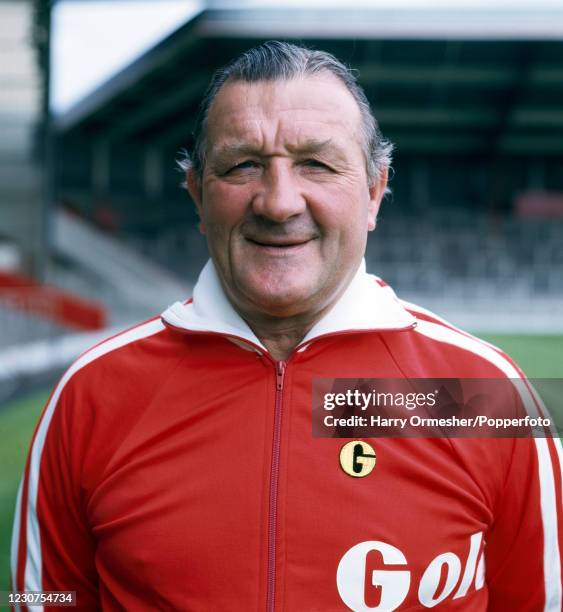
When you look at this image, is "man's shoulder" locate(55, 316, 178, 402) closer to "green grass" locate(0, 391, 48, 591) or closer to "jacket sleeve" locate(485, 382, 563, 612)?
"green grass" locate(0, 391, 48, 591)

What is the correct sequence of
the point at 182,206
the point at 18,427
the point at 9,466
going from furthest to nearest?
the point at 182,206 < the point at 18,427 < the point at 9,466

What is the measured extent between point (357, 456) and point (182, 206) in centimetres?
1034

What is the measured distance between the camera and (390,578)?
0.65m

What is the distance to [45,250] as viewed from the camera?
588 cm

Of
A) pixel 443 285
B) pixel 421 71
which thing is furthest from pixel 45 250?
pixel 443 285

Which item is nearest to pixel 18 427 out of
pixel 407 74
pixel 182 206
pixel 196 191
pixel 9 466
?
pixel 9 466

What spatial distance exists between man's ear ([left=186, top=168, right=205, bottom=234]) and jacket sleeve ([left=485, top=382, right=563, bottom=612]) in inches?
13.7

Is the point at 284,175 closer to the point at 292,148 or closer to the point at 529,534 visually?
the point at 292,148

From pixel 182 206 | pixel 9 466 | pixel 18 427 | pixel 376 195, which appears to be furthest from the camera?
pixel 182 206

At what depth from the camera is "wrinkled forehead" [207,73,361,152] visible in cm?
61

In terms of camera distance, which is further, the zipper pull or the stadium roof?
the stadium roof

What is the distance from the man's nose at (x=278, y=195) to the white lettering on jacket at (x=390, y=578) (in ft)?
0.99

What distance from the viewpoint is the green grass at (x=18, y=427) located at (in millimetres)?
724

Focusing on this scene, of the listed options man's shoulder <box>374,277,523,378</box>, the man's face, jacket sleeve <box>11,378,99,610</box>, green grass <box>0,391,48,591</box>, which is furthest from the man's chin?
green grass <box>0,391,48,591</box>
